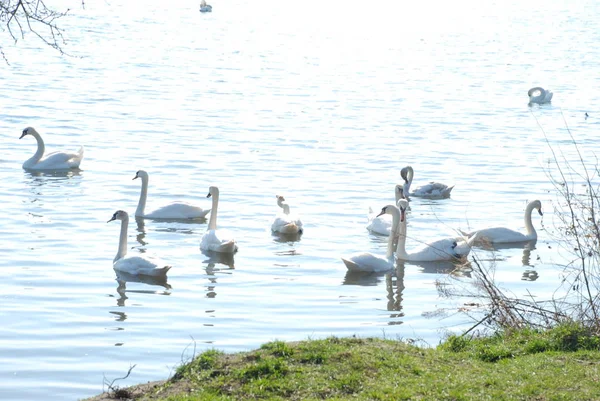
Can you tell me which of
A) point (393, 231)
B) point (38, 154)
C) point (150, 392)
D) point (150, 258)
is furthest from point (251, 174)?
point (150, 392)

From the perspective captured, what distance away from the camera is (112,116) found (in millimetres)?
26656

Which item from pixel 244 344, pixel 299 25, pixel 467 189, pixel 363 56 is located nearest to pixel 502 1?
pixel 299 25

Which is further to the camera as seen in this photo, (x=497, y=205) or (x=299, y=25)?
(x=299, y=25)

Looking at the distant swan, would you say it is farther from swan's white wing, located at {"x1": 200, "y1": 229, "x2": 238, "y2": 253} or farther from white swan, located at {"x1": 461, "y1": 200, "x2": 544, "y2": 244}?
swan's white wing, located at {"x1": 200, "y1": 229, "x2": 238, "y2": 253}

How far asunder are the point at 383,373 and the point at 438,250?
704cm

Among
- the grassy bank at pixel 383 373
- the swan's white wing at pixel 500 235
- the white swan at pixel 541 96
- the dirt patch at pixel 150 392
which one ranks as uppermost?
the white swan at pixel 541 96

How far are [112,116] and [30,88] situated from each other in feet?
17.3

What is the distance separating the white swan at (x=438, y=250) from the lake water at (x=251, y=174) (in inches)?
11.2

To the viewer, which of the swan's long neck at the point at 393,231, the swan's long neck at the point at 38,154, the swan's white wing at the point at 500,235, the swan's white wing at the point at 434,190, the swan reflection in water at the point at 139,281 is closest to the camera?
the swan reflection in water at the point at 139,281

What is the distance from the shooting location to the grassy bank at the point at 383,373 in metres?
7.36

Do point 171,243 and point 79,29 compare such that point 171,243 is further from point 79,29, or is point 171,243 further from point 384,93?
point 79,29

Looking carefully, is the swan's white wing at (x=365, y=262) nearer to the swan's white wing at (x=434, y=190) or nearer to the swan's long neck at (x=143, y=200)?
the swan's long neck at (x=143, y=200)

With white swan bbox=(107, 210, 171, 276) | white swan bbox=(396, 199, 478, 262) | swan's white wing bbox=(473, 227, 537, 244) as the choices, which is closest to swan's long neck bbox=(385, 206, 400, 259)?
white swan bbox=(396, 199, 478, 262)

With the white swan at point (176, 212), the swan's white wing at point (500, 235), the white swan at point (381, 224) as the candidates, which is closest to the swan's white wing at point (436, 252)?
the swan's white wing at point (500, 235)
